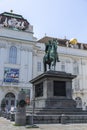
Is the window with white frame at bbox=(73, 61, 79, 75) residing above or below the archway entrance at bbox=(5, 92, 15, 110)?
above

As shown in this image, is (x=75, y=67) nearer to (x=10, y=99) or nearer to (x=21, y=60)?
(x=21, y=60)

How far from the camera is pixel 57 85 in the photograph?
52.4 ft

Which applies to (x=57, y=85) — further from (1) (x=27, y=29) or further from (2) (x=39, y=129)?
(1) (x=27, y=29)

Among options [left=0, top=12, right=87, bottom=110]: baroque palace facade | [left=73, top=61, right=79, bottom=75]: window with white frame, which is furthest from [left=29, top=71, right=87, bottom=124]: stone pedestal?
[left=73, top=61, right=79, bottom=75]: window with white frame

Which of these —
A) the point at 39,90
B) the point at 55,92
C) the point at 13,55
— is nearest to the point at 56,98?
the point at 55,92

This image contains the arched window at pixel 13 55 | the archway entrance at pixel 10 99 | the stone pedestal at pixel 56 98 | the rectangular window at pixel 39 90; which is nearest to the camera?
the stone pedestal at pixel 56 98

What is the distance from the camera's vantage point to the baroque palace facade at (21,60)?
116 ft

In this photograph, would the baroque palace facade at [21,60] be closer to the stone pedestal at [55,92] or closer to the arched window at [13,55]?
the arched window at [13,55]

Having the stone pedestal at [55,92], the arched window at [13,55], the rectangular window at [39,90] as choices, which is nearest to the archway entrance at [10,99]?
the arched window at [13,55]

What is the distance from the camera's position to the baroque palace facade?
1391 inches

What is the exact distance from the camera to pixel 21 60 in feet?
123

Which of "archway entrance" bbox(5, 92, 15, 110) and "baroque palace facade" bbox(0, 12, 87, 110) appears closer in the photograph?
"archway entrance" bbox(5, 92, 15, 110)

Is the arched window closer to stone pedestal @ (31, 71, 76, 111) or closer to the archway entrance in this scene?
the archway entrance

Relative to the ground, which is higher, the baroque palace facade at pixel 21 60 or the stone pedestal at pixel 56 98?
the baroque palace facade at pixel 21 60
